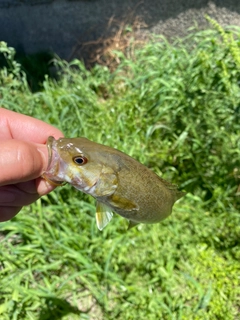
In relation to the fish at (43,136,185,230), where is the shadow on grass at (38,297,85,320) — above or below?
below

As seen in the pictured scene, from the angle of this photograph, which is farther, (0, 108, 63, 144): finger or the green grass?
the green grass

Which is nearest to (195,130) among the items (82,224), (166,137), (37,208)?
(166,137)

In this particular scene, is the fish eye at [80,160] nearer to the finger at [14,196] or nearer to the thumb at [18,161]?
the thumb at [18,161]

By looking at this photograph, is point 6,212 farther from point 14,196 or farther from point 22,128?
point 22,128

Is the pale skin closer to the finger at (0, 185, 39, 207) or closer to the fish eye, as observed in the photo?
the finger at (0, 185, 39, 207)

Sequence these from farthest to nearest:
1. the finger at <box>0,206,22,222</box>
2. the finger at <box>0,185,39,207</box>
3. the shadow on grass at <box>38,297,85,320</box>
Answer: the shadow on grass at <box>38,297,85,320</box>
the finger at <box>0,206,22,222</box>
the finger at <box>0,185,39,207</box>

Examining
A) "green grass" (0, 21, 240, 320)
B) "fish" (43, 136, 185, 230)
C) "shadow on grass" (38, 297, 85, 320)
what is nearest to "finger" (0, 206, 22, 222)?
"fish" (43, 136, 185, 230)

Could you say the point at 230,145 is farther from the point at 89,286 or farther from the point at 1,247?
the point at 1,247
